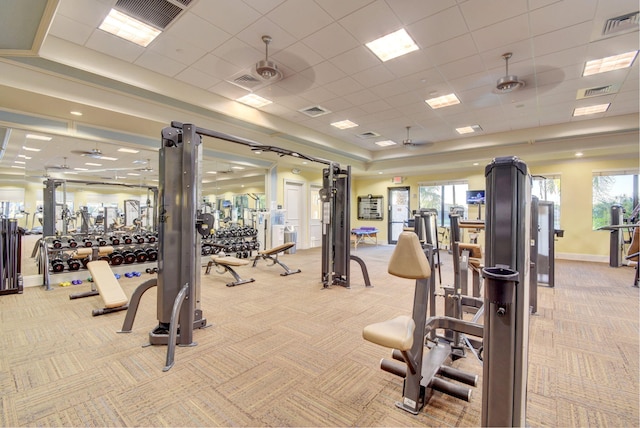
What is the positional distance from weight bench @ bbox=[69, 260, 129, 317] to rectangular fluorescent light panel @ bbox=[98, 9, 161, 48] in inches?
117

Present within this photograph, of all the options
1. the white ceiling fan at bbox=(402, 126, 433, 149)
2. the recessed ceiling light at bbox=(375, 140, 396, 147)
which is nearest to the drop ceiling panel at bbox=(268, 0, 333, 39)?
the white ceiling fan at bbox=(402, 126, 433, 149)

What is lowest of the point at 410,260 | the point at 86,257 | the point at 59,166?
the point at 86,257

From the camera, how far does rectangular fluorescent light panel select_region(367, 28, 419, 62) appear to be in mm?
3676

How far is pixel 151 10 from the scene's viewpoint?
10.4 ft

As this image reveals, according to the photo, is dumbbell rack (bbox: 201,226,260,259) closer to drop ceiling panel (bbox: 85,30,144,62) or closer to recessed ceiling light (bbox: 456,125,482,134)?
drop ceiling panel (bbox: 85,30,144,62)

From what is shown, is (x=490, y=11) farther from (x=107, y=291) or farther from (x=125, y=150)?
(x=125, y=150)

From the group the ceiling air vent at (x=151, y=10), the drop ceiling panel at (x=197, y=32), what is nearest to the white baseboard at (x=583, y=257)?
the drop ceiling panel at (x=197, y=32)

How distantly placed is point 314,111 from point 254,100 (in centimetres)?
129

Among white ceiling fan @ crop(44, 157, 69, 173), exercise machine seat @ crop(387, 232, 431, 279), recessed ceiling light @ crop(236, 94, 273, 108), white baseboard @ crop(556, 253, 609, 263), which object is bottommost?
white baseboard @ crop(556, 253, 609, 263)

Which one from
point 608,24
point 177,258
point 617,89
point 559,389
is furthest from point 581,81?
point 177,258

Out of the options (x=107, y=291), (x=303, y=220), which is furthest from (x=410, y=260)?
(x=303, y=220)

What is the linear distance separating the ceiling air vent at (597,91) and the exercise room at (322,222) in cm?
9

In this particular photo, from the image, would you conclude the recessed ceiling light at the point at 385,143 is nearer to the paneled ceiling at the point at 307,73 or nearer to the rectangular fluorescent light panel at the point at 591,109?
the paneled ceiling at the point at 307,73

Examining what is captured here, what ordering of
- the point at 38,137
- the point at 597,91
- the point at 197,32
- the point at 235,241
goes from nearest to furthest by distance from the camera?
the point at 197,32 → the point at 38,137 → the point at 597,91 → the point at 235,241
